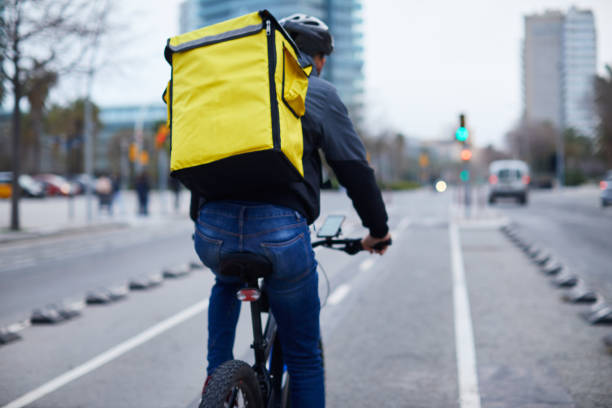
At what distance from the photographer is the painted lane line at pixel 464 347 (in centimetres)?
390

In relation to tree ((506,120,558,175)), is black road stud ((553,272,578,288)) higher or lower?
lower

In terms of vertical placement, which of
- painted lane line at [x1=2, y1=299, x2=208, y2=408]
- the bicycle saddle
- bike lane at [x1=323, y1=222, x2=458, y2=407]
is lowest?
painted lane line at [x1=2, y1=299, x2=208, y2=408]

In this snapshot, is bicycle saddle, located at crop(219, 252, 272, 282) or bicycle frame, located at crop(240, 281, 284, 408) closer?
bicycle saddle, located at crop(219, 252, 272, 282)

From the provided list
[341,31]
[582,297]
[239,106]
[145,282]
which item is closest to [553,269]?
[582,297]

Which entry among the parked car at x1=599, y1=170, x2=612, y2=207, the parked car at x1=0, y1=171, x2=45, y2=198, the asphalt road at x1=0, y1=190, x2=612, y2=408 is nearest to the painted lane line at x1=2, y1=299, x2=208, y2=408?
the asphalt road at x1=0, y1=190, x2=612, y2=408

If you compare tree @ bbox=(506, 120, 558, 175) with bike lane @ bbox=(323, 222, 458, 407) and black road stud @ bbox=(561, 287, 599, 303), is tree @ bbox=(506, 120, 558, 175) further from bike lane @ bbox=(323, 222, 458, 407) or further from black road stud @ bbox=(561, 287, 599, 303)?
black road stud @ bbox=(561, 287, 599, 303)

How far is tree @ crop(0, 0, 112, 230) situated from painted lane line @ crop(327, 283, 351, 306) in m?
12.9

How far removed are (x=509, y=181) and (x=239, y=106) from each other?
102ft

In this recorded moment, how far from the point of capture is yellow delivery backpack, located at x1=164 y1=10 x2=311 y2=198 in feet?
6.77

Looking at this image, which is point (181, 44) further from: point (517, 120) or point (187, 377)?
point (517, 120)

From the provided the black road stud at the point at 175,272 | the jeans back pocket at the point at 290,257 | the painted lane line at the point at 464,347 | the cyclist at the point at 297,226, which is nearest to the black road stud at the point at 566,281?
the painted lane line at the point at 464,347

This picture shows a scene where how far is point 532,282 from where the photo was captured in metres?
8.48

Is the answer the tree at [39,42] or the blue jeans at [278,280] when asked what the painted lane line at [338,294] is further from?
the tree at [39,42]

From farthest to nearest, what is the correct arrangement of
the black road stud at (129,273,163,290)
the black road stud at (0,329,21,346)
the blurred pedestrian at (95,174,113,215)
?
1. the blurred pedestrian at (95,174,113,215)
2. the black road stud at (129,273,163,290)
3. the black road stud at (0,329,21,346)
